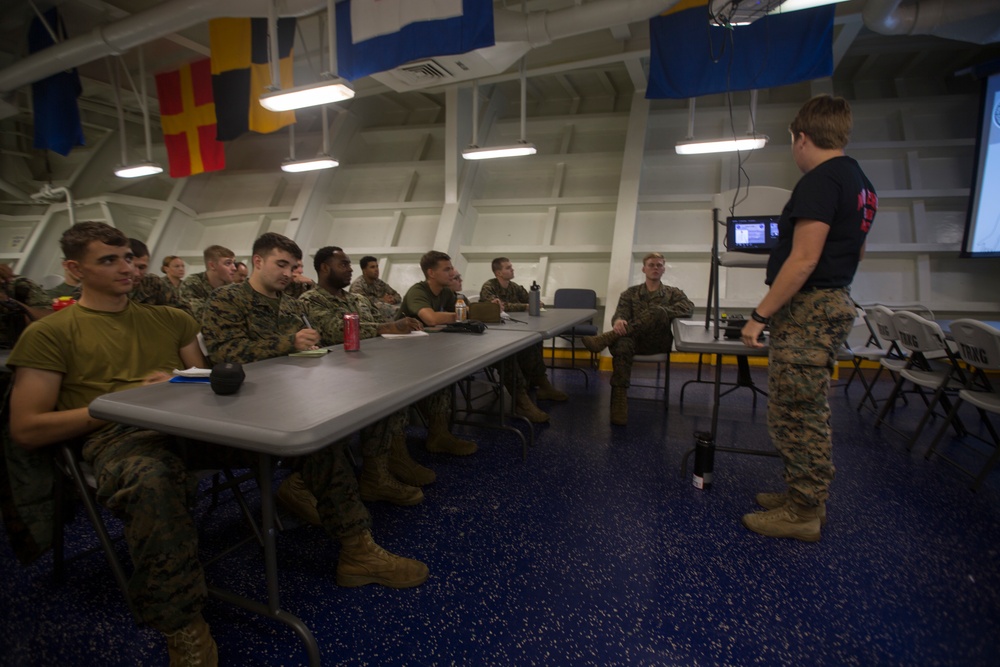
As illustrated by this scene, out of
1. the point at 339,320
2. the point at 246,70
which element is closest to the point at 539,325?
the point at 339,320

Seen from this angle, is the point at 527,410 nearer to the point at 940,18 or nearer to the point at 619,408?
the point at 619,408

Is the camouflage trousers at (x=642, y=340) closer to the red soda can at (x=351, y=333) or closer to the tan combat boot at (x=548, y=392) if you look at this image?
the tan combat boot at (x=548, y=392)

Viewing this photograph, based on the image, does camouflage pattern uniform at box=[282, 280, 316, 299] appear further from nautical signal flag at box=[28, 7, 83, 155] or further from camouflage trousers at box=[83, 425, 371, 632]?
nautical signal flag at box=[28, 7, 83, 155]

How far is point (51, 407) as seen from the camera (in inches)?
58.6

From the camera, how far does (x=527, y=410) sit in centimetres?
373

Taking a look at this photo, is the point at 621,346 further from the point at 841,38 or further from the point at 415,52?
the point at 841,38

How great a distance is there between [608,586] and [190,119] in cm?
778

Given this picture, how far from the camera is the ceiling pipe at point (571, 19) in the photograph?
14.3ft

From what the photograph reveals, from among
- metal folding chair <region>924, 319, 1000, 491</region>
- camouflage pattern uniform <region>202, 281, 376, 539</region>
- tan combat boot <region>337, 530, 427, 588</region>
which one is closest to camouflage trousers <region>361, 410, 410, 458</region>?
camouflage pattern uniform <region>202, 281, 376, 539</region>

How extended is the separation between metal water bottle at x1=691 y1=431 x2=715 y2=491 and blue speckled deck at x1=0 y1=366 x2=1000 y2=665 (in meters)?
0.07

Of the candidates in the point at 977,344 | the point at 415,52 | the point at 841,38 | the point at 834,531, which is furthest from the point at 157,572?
the point at 841,38

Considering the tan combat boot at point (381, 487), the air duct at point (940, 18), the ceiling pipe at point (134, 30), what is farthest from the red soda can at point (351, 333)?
the air duct at point (940, 18)

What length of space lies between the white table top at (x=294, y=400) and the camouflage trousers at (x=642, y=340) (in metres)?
2.10

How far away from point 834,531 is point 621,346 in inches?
80.5
